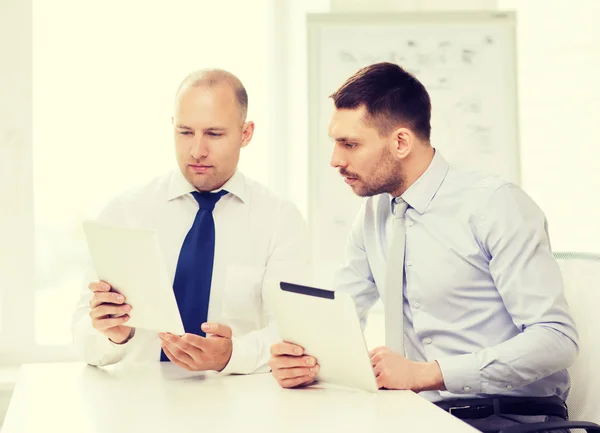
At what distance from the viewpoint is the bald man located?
2053 millimetres

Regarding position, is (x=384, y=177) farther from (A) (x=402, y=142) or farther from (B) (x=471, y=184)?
(B) (x=471, y=184)

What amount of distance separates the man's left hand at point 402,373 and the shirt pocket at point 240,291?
60 centimetres

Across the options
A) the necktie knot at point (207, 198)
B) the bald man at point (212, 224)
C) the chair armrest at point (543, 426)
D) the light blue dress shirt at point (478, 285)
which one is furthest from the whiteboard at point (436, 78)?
the chair armrest at point (543, 426)

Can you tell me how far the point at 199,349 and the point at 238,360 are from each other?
13 centimetres

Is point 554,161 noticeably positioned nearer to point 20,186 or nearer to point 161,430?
point 20,186

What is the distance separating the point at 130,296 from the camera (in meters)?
1.70

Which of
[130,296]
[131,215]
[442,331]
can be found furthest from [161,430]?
[131,215]

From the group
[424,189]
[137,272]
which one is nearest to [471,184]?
[424,189]

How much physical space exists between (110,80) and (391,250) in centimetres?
204

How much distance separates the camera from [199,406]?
1467 millimetres

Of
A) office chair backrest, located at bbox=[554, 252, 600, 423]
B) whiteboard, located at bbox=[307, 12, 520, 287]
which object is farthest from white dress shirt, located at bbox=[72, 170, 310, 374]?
whiteboard, located at bbox=[307, 12, 520, 287]

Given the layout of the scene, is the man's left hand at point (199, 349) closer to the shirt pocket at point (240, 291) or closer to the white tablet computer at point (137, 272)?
the white tablet computer at point (137, 272)

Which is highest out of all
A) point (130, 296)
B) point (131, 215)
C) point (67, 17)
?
point (67, 17)

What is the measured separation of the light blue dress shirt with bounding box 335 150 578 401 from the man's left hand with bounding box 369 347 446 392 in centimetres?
3
